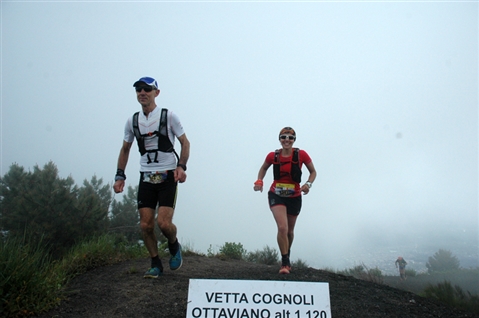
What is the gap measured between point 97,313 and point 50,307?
0.46 meters

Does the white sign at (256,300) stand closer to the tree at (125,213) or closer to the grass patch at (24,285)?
the grass patch at (24,285)

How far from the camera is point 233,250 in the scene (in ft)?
28.2

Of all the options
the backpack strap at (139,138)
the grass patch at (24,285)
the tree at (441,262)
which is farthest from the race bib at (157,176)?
the tree at (441,262)

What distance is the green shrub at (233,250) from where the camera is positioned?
27.6ft

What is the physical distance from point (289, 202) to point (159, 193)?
2086 millimetres

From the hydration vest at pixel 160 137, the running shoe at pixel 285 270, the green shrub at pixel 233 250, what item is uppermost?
the hydration vest at pixel 160 137

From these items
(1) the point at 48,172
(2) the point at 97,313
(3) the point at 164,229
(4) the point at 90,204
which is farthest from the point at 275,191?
(1) the point at 48,172

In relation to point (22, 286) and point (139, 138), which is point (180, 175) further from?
point (22, 286)

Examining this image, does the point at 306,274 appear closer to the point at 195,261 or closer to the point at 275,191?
the point at 275,191

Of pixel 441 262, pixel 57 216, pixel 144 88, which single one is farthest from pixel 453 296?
pixel 57 216

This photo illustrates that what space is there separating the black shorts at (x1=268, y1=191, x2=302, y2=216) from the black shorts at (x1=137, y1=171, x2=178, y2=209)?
1.69 meters

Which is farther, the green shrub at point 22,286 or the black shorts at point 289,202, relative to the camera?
the black shorts at point 289,202

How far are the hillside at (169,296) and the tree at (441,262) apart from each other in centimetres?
596

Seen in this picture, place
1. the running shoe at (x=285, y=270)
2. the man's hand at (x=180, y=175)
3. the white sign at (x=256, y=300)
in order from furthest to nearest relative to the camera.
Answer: the running shoe at (x=285, y=270)
the man's hand at (x=180, y=175)
the white sign at (x=256, y=300)
